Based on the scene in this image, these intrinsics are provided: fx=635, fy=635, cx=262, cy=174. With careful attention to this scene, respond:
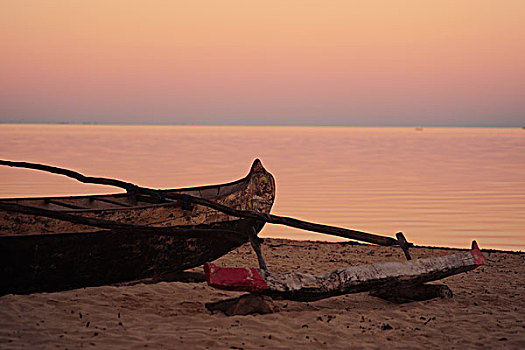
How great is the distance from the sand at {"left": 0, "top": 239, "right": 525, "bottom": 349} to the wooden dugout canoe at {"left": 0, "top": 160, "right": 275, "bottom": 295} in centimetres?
24

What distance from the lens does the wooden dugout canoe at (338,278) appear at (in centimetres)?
727

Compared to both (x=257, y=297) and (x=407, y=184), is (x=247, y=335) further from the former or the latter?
(x=407, y=184)

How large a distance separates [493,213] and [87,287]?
14631mm

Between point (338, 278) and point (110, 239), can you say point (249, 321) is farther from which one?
point (110, 239)

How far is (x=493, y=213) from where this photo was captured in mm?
19625

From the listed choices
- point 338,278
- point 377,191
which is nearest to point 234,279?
point 338,278

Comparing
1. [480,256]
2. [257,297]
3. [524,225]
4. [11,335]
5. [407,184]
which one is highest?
[407,184]

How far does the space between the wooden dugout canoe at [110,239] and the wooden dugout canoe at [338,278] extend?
1073 mm

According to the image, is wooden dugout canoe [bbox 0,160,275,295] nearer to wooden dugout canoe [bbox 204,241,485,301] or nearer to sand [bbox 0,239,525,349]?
sand [bbox 0,239,525,349]

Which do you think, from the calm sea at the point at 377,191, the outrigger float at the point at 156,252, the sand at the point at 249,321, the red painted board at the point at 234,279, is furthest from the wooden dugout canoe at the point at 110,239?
the calm sea at the point at 377,191

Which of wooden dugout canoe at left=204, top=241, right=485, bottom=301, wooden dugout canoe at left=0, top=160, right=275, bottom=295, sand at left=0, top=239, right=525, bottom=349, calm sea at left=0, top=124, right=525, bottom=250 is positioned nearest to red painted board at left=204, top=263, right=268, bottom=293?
wooden dugout canoe at left=204, top=241, right=485, bottom=301

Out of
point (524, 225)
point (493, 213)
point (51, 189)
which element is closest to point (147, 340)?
point (524, 225)

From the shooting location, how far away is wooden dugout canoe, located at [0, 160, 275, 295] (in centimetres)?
761

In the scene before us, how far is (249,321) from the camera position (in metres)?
7.22
